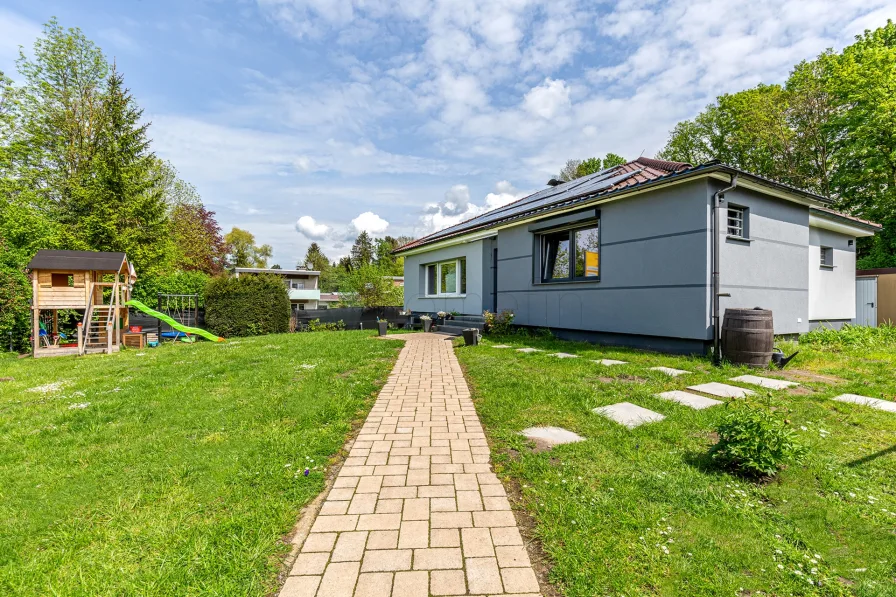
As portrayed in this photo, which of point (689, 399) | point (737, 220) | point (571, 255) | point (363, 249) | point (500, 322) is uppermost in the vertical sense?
point (363, 249)

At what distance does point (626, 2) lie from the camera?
23.4 ft

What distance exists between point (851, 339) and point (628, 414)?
25.9 feet

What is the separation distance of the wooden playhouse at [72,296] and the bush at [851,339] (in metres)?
17.0

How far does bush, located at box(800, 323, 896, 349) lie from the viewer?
7.62m

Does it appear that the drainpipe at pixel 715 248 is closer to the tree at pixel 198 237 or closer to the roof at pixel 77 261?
the roof at pixel 77 261

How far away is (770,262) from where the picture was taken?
298 inches

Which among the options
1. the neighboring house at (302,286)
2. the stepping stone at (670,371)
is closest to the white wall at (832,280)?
the stepping stone at (670,371)

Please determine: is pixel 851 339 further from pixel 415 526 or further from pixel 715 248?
pixel 415 526

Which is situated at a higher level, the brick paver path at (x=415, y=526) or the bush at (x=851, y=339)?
the bush at (x=851, y=339)

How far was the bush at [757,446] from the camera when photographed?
252cm

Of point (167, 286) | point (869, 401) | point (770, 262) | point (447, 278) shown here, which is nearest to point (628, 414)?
point (869, 401)

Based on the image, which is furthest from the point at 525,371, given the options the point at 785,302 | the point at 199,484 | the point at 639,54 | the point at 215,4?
the point at 215,4

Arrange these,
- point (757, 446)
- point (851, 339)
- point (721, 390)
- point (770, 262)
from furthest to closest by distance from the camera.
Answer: point (851, 339)
point (770, 262)
point (721, 390)
point (757, 446)

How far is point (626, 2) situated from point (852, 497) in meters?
8.51
